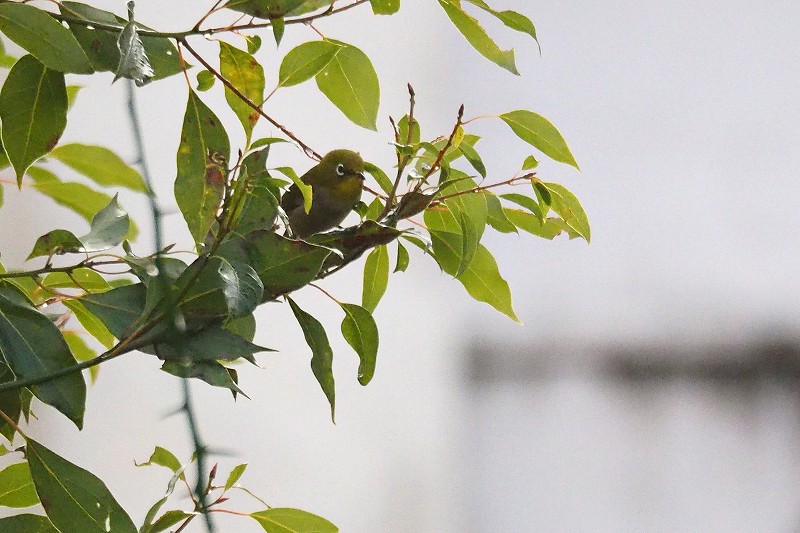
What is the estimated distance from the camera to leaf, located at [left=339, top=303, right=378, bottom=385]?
0.43 meters

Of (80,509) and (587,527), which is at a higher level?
(80,509)

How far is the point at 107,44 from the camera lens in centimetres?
39

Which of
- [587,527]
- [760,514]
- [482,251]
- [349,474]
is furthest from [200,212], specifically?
[760,514]

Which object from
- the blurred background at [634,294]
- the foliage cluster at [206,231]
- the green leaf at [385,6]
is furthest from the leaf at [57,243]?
the blurred background at [634,294]

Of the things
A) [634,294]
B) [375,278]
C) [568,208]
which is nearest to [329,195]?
[375,278]

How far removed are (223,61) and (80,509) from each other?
0.25 metres

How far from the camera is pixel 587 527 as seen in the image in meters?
1.70

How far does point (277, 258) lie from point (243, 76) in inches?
5.8

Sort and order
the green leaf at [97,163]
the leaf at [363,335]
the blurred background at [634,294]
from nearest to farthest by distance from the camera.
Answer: the leaf at [363,335], the green leaf at [97,163], the blurred background at [634,294]

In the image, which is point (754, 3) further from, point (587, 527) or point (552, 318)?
point (587, 527)

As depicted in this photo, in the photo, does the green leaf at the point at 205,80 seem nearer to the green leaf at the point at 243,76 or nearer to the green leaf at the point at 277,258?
the green leaf at the point at 243,76

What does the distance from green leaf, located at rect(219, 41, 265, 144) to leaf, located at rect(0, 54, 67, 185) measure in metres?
0.09

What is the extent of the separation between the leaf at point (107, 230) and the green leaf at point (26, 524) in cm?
15

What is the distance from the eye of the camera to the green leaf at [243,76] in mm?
450
